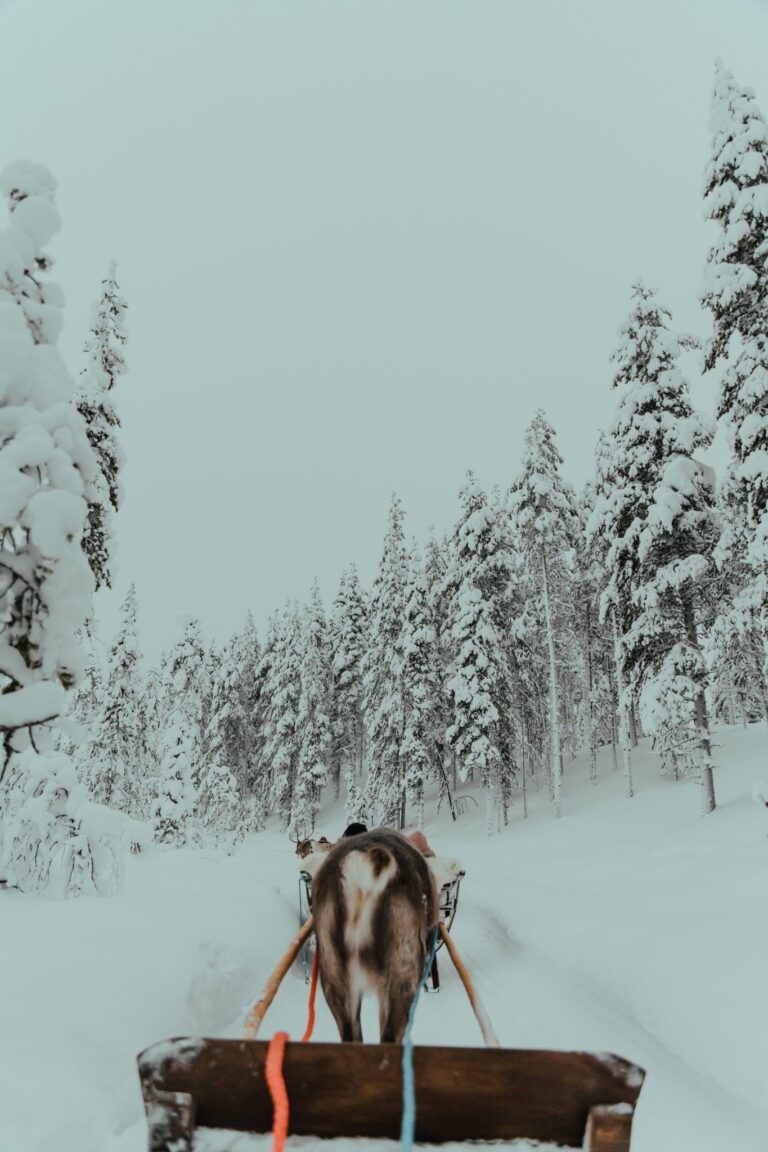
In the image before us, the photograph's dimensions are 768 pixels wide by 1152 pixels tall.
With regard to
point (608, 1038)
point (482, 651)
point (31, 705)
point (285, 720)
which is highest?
point (482, 651)

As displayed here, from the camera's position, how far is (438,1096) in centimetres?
173

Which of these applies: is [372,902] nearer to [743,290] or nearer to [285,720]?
[743,290]

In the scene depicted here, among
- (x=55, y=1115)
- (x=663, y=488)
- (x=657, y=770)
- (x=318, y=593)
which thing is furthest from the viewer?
(x=318, y=593)

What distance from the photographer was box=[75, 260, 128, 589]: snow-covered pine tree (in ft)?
37.4

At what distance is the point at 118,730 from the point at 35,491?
26141 mm

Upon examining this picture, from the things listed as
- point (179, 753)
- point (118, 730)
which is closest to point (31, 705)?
point (179, 753)

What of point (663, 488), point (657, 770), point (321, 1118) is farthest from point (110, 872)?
point (657, 770)

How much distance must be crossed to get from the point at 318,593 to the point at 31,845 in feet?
117

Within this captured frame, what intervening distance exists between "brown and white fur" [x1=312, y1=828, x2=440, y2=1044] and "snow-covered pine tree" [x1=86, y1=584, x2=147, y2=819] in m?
25.8

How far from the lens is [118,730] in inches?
1040

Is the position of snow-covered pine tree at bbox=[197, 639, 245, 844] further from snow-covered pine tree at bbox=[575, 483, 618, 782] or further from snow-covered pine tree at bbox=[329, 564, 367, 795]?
snow-covered pine tree at bbox=[575, 483, 618, 782]

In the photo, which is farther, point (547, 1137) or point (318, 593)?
point (318, 593)

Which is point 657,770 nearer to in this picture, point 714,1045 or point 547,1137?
point 714,1045

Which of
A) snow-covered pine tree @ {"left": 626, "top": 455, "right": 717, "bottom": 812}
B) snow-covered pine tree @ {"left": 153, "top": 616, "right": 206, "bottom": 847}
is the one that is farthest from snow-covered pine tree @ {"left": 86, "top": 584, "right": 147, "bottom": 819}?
snow-covered pine tree @ {"left": 626, "top": 455, "right": 717, "bottom": 812}
